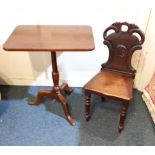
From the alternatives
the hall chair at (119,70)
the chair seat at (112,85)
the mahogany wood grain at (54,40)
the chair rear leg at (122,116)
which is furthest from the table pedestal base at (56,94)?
the chair rear leg at (122,116)

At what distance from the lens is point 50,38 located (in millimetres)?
1545

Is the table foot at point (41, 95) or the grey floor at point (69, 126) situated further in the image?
the table foot at point (41, 95)

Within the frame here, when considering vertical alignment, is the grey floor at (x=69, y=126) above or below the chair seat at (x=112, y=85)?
below

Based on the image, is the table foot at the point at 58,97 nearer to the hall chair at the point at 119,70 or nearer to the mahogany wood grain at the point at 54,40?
the mahogany wood grain at the point at 54,40

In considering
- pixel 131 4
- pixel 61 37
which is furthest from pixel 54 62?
pixel 131 4

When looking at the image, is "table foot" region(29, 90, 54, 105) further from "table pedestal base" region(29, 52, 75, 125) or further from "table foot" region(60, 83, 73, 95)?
"table foot" region(60, 83, 73, 95)

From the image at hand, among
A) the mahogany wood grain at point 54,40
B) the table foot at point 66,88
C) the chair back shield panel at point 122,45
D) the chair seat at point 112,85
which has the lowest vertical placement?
the table foot at point 66,88

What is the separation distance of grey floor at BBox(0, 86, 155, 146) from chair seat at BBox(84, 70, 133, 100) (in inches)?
16.5

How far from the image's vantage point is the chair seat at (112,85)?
160 cm

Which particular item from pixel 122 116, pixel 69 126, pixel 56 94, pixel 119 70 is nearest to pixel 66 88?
pixel 56 94

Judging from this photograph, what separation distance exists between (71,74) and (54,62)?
0.53 metres

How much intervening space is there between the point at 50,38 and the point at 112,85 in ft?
2.19

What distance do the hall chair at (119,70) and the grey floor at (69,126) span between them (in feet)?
0.39
